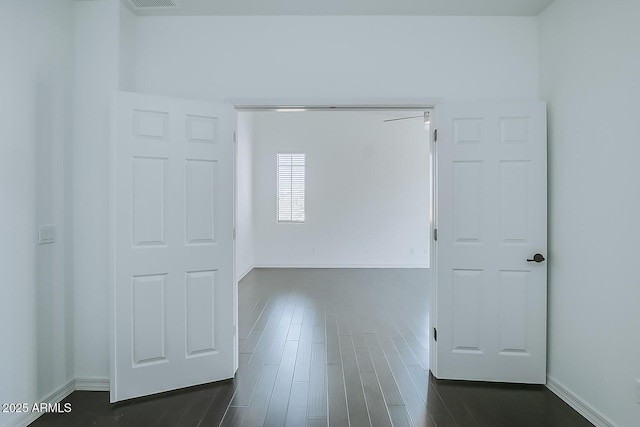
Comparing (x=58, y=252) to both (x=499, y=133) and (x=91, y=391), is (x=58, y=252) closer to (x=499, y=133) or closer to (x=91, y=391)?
(x=91, y=391)

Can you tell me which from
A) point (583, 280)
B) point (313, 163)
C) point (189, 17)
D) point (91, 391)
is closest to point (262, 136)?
point (313, 163)

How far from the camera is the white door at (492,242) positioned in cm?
277

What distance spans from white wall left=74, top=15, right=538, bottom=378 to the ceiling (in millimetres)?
60

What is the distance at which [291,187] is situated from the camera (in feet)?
27.9

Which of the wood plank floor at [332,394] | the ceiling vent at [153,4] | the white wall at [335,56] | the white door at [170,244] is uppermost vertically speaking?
the ceiling vent at [153,4]

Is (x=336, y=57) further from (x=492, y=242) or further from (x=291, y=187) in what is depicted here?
(x=291, y=187)

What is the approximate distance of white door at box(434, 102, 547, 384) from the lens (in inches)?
109

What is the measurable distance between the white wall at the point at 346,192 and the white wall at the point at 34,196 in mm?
5814

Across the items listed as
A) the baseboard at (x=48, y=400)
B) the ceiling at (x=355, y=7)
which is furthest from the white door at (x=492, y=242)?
the baseboard at (x=48, y=400)

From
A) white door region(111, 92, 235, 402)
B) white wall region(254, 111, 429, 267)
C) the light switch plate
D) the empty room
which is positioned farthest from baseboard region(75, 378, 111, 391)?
white wall region(254, 111, 429, 267)

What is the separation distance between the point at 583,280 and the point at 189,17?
362 centimetres

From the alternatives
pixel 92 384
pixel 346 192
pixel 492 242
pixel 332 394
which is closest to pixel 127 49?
pixel 92 384

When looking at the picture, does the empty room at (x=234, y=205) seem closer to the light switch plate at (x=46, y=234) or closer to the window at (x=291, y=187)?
the light switch plate at (x=46, y=234)

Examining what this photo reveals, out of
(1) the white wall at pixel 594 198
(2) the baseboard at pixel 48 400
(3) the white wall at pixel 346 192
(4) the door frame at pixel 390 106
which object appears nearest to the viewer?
(1) the white wall at pixel 594 198
